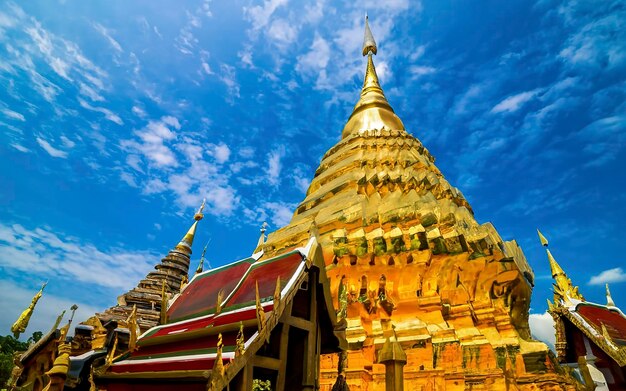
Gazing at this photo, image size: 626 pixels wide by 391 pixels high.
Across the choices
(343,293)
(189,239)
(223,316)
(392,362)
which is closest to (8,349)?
(189,239)

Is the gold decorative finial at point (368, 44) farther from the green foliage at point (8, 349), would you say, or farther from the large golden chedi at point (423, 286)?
the green foliage at point (8, 349)

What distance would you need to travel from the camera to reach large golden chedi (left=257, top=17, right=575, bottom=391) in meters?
7.29

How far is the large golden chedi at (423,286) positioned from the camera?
7293 mm

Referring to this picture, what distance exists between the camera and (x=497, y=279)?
8.70 meters

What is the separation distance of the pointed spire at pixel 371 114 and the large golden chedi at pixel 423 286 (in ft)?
15.4

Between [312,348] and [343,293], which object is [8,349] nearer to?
[343,293]

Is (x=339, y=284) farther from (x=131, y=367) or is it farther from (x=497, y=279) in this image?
(x=131, y=367)

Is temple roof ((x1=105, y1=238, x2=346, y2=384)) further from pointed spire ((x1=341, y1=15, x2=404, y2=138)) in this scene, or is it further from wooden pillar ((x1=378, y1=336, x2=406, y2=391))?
pointed spire ((x1=341, y1=15, x2=404, y2=138))

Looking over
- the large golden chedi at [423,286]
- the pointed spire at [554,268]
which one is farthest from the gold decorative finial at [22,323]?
the pointed spire at [554,268]

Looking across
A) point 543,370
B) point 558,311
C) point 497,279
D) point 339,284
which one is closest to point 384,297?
point 339,284

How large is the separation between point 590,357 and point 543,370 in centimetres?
422

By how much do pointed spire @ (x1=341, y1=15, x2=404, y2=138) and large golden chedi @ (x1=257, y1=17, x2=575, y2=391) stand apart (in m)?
4.68

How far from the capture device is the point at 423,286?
8.89 metres

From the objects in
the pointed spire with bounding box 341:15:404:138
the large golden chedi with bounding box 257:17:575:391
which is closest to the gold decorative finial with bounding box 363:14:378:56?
the pointed spire with bounding box 341:15:404:138
